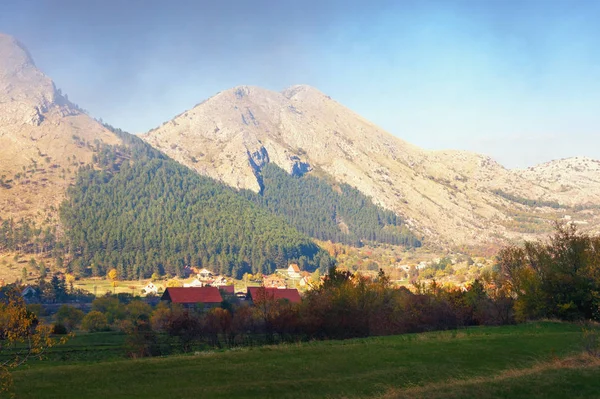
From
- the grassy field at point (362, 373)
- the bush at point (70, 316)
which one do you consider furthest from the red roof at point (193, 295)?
the grassy field at point (362, 373)

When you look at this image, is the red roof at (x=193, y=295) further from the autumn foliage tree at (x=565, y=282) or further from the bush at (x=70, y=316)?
the autumn foliage tree at (x=565, y=282)

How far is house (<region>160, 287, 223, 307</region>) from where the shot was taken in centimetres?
14962

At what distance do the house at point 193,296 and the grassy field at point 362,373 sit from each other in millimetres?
101910

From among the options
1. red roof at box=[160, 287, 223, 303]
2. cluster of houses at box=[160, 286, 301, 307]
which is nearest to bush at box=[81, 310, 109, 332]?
cluster of houses at box=[160, 286, 301, 307]

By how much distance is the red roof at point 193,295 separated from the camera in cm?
15100

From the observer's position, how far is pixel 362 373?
37.7m

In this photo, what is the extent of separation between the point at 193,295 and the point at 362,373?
12218 centimetres

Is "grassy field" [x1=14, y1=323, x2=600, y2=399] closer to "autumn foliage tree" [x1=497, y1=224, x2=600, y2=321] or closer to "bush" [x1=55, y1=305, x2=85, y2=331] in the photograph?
"autumn foliage tree" [x1=497, y1=224, x2=600, y2=321]

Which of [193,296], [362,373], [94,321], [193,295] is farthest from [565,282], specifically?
[193,295]

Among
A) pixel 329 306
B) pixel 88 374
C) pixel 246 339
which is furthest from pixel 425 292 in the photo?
pixel 88 374

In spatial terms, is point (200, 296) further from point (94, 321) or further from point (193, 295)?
point (94, 321)

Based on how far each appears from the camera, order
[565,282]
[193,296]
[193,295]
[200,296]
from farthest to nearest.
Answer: [193,295] < [200,296] < [193,296] < [565,282]

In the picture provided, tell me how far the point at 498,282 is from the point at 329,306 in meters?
37.3

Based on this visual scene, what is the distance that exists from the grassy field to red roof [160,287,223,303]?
4067 inches
